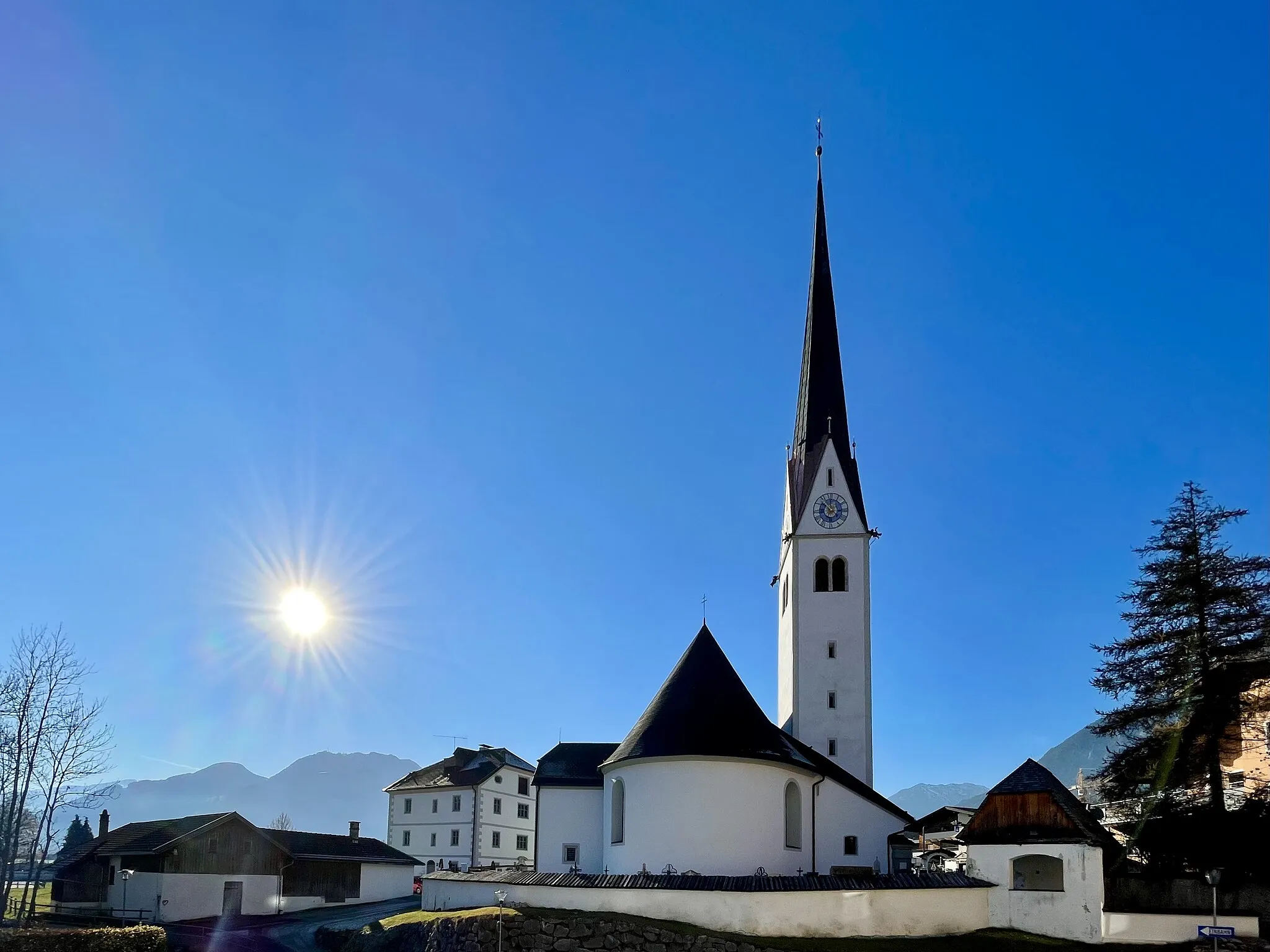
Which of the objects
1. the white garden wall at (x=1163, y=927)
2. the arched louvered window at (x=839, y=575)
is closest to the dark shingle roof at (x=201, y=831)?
the arched louvered window at (x=839, y=575)

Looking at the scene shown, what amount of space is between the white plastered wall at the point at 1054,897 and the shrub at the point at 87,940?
25.0m

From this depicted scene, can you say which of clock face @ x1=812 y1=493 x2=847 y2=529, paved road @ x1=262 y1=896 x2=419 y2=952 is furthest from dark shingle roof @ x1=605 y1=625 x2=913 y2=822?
paved road @ x1=262 y1=896 x2=419 y2=952

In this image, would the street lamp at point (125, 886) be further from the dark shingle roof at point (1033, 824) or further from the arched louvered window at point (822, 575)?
the dark shingle roof at point (1033, 824)

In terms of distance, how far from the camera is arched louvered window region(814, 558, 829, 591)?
157ft

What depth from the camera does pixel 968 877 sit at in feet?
96.2

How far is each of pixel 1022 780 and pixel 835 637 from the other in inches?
659

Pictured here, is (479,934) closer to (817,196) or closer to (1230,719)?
(1230,719)

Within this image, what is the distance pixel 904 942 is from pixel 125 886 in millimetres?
33637

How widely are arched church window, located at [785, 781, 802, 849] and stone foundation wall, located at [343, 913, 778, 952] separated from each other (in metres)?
9.88

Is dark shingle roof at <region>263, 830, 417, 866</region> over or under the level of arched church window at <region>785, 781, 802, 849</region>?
under

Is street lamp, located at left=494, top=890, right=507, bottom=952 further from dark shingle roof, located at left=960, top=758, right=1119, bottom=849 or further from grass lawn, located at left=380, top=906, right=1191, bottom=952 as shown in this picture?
dark shingle roof, located at left=960, top=758, right=1119, bottom=849

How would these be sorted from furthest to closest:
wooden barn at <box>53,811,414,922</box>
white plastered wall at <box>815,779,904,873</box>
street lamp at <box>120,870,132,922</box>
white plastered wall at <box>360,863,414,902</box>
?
white plastered wall at <box>360,863,414,902</box>, wooden barn at <box>53,811,414,922</box>, street lamp at <box>120,870,132,922</box>, white plastered wall at <box>815,779,904,873</box>

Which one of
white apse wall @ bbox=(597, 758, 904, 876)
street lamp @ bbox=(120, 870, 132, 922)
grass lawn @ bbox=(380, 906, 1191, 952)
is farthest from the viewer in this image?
street lamp @ bbox=(120, 870, 132, 922)

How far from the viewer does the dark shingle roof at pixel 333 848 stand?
162 feet
